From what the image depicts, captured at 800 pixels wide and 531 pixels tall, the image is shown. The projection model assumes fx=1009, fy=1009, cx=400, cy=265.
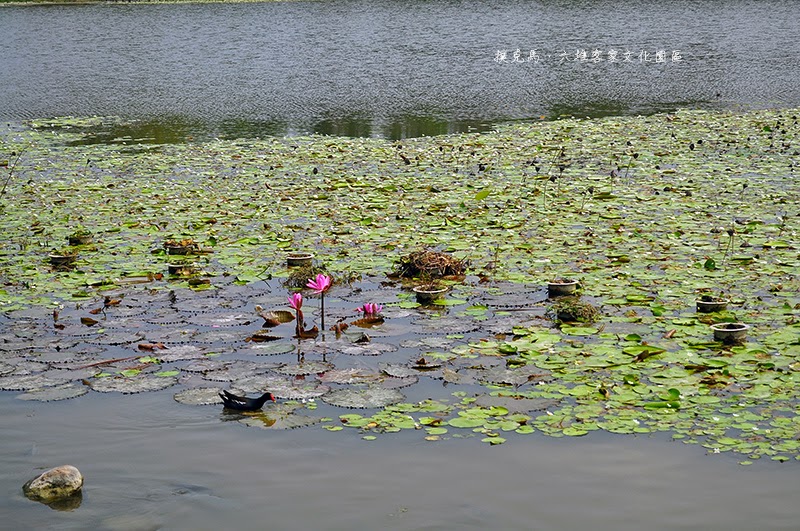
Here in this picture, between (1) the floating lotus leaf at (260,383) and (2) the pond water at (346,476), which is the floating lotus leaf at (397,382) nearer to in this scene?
(2) the pond water at (346,476)

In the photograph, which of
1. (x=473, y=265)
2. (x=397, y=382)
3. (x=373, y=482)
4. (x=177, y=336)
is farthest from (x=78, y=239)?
(x=373, y=482)

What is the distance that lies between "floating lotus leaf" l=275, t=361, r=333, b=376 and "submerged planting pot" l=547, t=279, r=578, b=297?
68.1 inches

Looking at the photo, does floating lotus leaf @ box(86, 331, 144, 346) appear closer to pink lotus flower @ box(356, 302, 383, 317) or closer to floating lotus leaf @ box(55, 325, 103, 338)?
floating lotus leaf @ box(55, 325, 103, 338)

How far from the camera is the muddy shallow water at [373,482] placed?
4.17 meters

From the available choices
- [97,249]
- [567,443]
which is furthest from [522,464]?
[97,249]

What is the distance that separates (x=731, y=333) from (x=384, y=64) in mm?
17847

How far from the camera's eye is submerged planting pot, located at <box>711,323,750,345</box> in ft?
18.7

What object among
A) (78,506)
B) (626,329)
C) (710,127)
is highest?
(710,127)

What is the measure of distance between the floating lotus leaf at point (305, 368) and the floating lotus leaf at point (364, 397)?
12.3 inches

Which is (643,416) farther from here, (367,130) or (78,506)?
(367,130)

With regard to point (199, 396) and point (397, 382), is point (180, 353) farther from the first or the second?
point (397, 382)

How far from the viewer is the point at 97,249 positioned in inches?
328

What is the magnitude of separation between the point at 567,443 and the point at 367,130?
10655 mm

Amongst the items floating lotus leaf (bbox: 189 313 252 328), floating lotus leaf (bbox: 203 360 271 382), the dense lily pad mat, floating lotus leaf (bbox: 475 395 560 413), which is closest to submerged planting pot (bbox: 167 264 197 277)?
the dense lily pad mat
